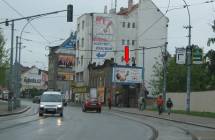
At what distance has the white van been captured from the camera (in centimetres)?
4791

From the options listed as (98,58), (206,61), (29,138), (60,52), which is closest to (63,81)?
(60,52)

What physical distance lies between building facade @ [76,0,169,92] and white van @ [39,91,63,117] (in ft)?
197

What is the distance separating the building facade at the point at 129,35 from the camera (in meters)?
111

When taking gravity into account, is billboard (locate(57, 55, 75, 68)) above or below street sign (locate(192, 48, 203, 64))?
above

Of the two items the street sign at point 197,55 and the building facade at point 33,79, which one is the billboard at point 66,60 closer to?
the building facade at point 33,79

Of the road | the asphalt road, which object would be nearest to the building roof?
the road

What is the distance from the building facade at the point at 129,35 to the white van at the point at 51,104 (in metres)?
60.0

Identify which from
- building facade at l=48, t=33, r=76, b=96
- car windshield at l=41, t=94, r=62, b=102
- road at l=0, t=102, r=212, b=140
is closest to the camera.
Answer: road at l=0, t=102, r=212, b=140

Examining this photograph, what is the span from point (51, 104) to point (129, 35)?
6712cm

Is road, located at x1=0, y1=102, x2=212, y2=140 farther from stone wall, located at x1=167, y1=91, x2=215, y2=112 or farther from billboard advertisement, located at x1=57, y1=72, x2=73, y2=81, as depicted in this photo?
billboard advertisement, located at x1=57, y1=72, x2=73, y2=81

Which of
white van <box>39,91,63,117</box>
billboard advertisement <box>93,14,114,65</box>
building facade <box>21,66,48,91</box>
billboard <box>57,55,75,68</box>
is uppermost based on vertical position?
billboard advertisement <box>93,14,114,65</box>

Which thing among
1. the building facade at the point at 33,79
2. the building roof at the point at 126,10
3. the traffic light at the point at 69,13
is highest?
the building roof at the point at 126,10

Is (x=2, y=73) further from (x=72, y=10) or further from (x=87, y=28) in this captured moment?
(x=72, y=10)

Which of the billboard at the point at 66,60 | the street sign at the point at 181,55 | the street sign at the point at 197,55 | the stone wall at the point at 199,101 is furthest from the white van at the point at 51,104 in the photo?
the billboard at the point at 66,60
